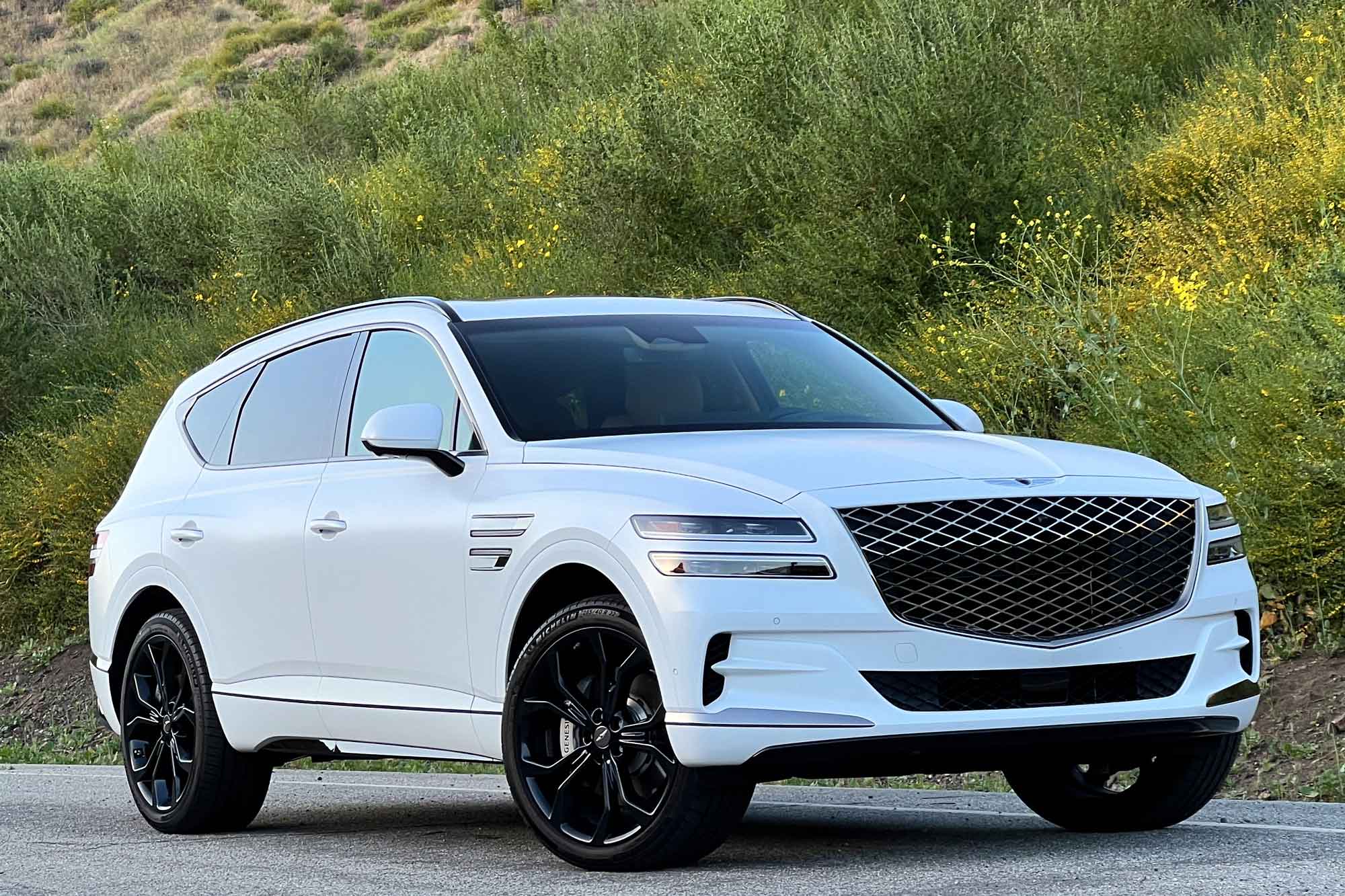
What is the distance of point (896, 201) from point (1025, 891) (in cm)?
1239

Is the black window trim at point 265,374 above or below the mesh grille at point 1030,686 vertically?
above

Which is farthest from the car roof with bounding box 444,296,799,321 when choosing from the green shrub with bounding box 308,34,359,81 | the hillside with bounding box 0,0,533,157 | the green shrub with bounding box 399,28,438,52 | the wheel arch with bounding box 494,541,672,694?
the green shrub with bounding box 308,34,359,81

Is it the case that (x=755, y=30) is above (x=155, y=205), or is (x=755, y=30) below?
above

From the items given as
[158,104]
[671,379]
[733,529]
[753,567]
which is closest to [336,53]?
[158,104]

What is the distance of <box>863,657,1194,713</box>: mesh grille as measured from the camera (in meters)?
5.64

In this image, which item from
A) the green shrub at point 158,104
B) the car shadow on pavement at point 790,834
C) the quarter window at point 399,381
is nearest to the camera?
the car shadow on pavement at point 790,834

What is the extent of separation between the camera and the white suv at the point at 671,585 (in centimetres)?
560

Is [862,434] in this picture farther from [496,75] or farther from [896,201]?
[496,75]

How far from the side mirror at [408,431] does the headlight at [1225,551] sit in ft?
7.96

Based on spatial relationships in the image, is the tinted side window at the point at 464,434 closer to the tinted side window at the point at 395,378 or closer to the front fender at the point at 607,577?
the tinted side window at the point at 395,378

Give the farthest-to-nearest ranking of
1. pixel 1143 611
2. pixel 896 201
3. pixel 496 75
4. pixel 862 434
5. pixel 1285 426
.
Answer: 1. pixel 496 75
2. pixel 896 201
3. pixel 1285 426
4. pixel 862 434
5. pixel 1143 611

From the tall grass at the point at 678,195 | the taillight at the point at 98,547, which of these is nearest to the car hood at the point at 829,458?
the taillight at the point at 98,547

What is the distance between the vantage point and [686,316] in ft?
25.0

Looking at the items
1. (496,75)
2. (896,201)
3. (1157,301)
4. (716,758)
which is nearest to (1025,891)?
(716,758)
